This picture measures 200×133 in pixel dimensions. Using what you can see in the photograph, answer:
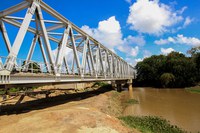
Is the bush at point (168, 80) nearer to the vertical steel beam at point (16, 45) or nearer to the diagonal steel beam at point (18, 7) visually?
the diagonal steel beam at point (18, 7)

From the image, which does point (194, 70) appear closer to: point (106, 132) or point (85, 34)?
point (85, 34)

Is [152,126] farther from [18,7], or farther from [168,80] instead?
[168,80]

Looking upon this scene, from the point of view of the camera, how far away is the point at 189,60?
64812 millimetres

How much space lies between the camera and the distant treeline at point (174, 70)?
6375 cm

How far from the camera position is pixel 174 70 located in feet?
216

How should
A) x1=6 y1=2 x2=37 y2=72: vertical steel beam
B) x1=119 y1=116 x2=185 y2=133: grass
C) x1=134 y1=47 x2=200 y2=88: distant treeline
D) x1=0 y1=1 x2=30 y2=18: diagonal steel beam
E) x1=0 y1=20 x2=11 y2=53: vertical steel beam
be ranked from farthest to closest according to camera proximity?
x1=134 y1=47 x2=200 y2=88: distant treeline
x1=0 y1=20 x2=11 y2=53: vertical steel beam
x1=0 y1=1 x2=30 y2=18: diagonal steel beam
x1=119 y1=116 x2=185 y2=133: grass
x1=6 y1=2 x2=37 y2=72: vertical steel beam

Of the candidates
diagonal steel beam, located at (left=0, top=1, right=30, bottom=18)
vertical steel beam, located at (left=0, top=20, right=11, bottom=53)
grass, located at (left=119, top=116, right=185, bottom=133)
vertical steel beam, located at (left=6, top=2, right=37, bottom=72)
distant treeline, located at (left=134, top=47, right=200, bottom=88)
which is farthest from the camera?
distant treeline, located at (left=134, top=47, right=200, bottom=88)

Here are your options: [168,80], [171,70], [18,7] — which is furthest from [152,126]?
[171,70]

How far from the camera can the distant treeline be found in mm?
63750

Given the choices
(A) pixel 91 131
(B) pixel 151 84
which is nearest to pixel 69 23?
(A) pixel 91 131

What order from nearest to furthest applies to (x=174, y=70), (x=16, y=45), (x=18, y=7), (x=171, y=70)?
(x=16, y=45)
(x=18, y=7)
(x=174, y=70)
(x=171, y=70)

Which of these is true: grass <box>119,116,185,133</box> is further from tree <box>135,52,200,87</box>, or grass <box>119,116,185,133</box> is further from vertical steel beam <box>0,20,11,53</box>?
tree <box>135,52,200,87</box>

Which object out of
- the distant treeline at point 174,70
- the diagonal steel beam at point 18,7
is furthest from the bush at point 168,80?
the diagonal steel beam at point 18,7

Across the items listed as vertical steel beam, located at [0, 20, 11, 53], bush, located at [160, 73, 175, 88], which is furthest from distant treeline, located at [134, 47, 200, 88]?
vertical steel beam, located at [0, 20, 11, 53]
